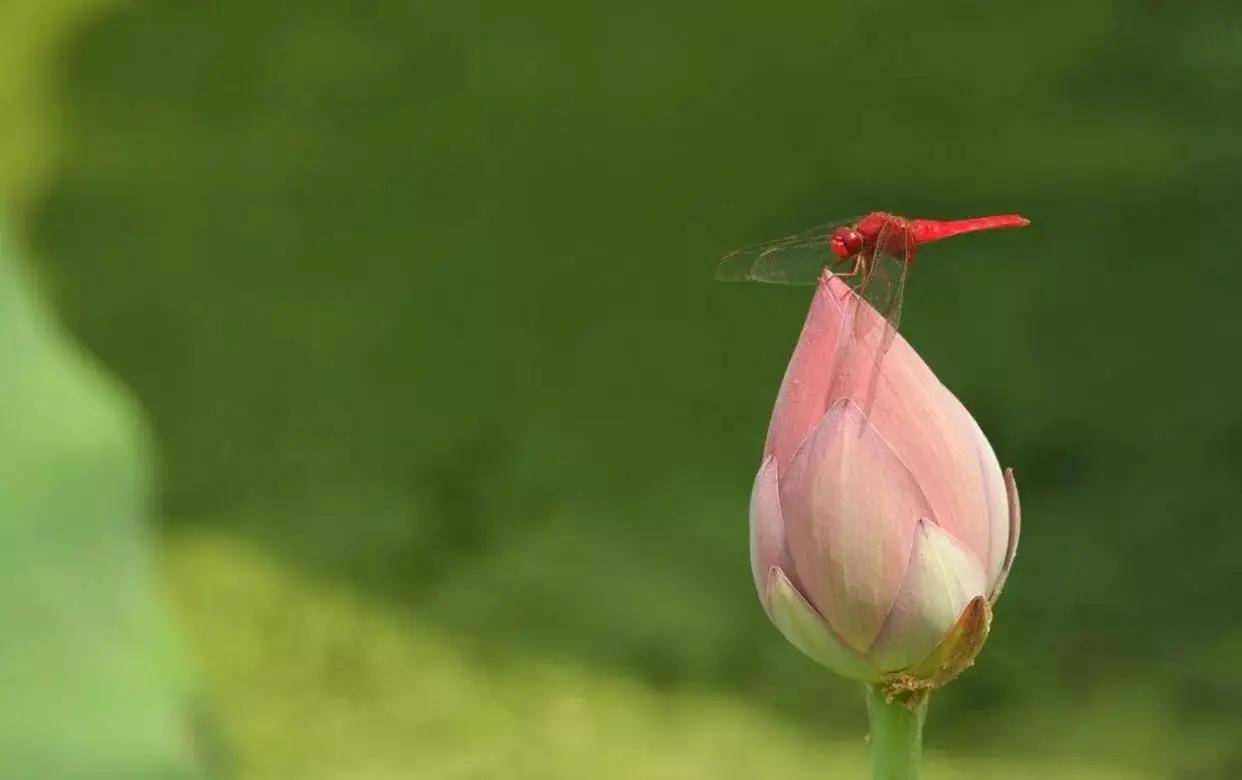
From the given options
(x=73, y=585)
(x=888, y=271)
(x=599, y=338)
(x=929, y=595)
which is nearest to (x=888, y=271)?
(x=888, y=271)

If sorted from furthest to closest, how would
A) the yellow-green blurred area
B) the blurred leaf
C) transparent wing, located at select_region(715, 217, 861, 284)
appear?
the yellow-green blurred area
the blurred leaf
transparent wing, located at select_region(715, 217, 861, 284)

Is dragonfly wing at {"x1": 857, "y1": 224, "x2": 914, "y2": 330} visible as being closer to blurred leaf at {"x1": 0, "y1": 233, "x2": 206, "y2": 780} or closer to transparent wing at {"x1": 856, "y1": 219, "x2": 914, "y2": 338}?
transparent wing at {"x1": 856, "y1": 219, "x2": 914, "y2": 338}

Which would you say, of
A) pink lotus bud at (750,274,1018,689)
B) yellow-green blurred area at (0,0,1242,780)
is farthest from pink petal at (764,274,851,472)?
yellow-green blurred area at (0,0,1242,780)

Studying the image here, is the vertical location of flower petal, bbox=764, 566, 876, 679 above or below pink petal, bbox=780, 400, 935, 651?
below

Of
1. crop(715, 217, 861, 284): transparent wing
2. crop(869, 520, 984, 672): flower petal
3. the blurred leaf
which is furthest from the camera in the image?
the blurred leaf

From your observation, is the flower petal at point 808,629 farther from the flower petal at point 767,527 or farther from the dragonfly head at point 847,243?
the dragonfly head at point 847,243

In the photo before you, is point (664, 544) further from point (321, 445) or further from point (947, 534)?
point (947, 534)

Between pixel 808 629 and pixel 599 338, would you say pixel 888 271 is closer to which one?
pixel 808 629
